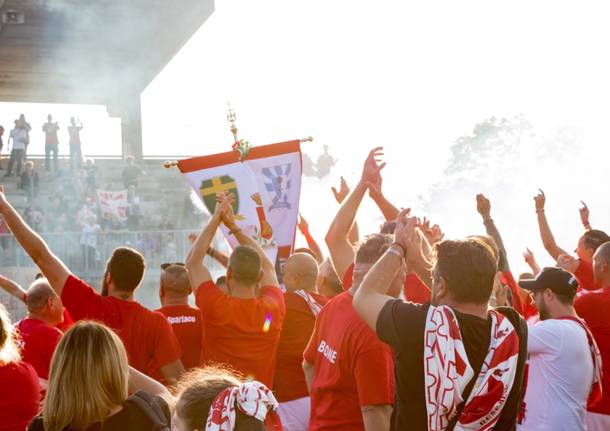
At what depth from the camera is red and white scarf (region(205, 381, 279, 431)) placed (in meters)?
3.01

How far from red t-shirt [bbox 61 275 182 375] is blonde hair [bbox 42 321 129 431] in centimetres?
157

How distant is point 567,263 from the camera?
652cm

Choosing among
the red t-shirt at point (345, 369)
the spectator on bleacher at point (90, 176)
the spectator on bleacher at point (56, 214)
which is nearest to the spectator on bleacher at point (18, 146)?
the spectator on bleacher at point (90, 176)

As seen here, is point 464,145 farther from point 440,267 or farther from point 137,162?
point 440,267

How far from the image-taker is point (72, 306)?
15.8ft

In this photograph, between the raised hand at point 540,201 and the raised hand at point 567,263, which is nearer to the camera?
the raised hand at point 567,263

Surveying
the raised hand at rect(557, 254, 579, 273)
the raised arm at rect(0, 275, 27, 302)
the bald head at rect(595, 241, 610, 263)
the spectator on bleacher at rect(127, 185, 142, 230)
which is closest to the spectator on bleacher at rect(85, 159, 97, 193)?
the spectator on bleacher at rect(127, 185, 142, 230)

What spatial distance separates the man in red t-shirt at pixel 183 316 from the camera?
6129 mm

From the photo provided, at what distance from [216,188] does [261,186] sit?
343mm

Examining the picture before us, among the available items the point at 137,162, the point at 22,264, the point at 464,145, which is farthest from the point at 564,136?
the point at 22,264

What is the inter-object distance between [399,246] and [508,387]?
0.69m

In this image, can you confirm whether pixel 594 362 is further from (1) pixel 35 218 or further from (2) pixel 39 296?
(1) pixel 35 218

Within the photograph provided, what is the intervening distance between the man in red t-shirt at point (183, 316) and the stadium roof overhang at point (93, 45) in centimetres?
1893

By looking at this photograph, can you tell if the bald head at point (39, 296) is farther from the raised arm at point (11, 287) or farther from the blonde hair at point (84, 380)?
the blonde hair at point (84, 380)
